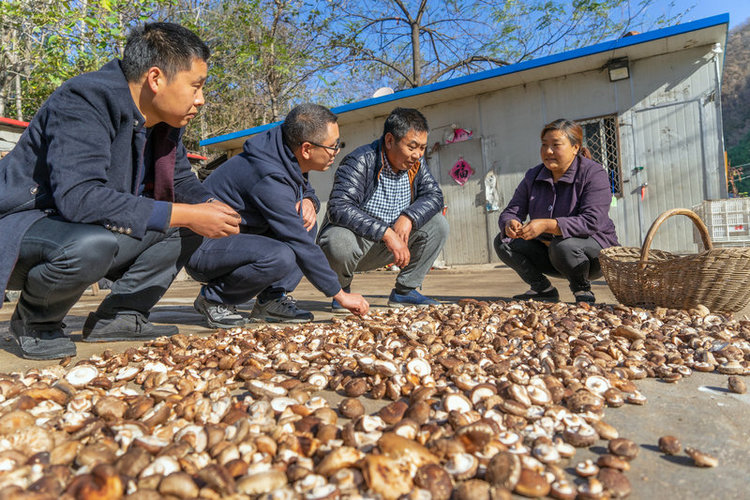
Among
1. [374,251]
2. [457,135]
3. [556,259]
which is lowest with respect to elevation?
[556,259]

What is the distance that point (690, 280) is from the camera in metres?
2.50

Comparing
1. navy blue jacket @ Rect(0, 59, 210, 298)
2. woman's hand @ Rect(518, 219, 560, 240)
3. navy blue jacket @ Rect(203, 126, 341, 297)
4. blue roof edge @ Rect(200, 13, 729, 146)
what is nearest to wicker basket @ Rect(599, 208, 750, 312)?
woman's hand @ Rect(518, 219, 560, 240)

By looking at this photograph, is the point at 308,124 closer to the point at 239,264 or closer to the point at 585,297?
the point at 239,264

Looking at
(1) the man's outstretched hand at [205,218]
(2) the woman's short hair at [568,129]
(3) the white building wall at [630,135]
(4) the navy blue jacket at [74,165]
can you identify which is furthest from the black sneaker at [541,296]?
(3) the white building wall at [630,135]

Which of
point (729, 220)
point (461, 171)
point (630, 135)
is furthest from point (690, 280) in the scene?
point (461, 171)

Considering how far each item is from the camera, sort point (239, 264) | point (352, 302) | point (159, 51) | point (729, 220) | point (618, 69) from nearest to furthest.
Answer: point (159, 51)
point (352, 302)
point (239, 264)
point (729, 220)
point (618, 69)

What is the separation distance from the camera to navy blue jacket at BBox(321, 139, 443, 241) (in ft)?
10.7

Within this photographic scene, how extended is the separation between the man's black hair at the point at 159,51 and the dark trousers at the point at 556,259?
2376 mm

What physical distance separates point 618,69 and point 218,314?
20.9 ft

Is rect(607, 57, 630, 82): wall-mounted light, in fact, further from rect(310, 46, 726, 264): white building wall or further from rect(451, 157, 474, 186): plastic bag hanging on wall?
rect(451, 157, 474, 186): plastic bag hanging on wall

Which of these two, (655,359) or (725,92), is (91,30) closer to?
(655,359)

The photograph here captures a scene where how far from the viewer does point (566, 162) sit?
3328 mm

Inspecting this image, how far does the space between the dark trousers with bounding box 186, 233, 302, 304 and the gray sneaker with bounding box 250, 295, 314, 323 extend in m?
0.17

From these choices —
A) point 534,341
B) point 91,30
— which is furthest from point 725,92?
point 534,341
